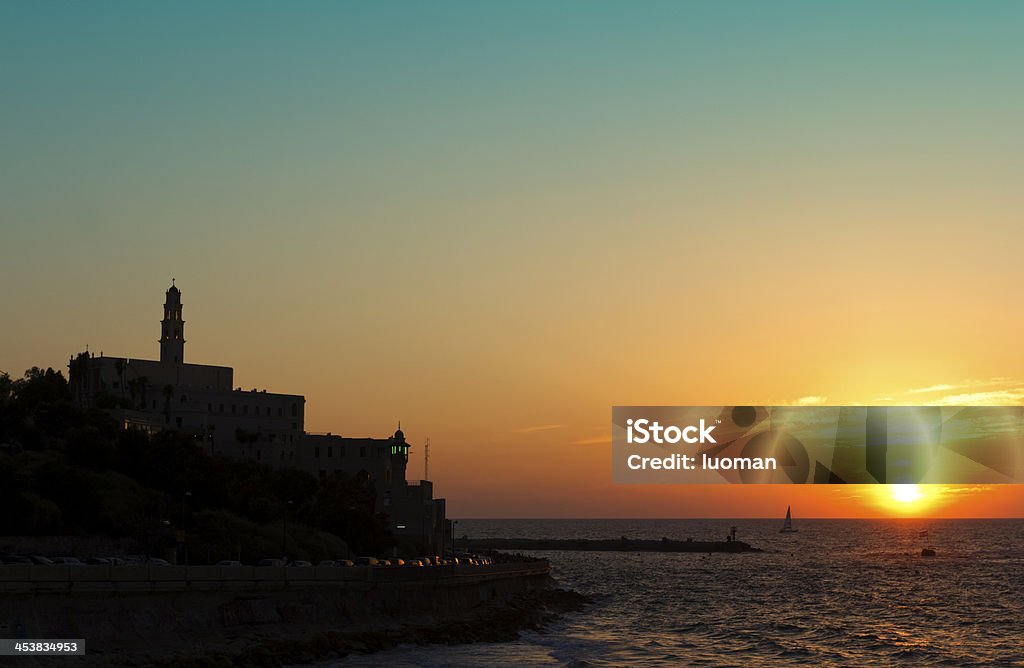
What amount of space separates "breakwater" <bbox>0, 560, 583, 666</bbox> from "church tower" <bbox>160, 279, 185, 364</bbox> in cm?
9755

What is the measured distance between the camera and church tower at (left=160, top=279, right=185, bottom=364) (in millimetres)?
187125

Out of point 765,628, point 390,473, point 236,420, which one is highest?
point 236,420

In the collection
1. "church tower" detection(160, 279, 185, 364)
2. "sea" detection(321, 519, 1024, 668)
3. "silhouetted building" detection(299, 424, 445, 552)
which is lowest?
"sea" detection(321, 519, 1024, 668)

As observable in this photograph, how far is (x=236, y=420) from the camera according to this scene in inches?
6890

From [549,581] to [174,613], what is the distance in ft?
268

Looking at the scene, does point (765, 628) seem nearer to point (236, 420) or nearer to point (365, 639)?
point (365, 639)

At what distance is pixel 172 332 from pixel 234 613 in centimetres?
11785

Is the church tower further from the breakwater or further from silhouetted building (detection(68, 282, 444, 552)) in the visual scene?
the breakwater

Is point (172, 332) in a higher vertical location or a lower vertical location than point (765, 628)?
higher

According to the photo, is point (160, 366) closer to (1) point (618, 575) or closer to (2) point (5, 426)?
(2) point (5, 426)

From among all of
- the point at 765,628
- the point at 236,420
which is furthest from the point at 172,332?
the point at 765,628

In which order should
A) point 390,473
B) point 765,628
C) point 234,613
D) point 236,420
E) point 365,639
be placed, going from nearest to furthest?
point 234,613
point 365,639
point 765,628
point 390,473
point 236,420

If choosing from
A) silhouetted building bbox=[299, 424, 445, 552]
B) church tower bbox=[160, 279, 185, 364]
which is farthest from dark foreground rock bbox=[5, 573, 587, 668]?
church tower bbox=[160, 279, 185, 364]

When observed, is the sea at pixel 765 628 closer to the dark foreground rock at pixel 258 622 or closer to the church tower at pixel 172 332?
the dark foreground rock at pixel 258 622
